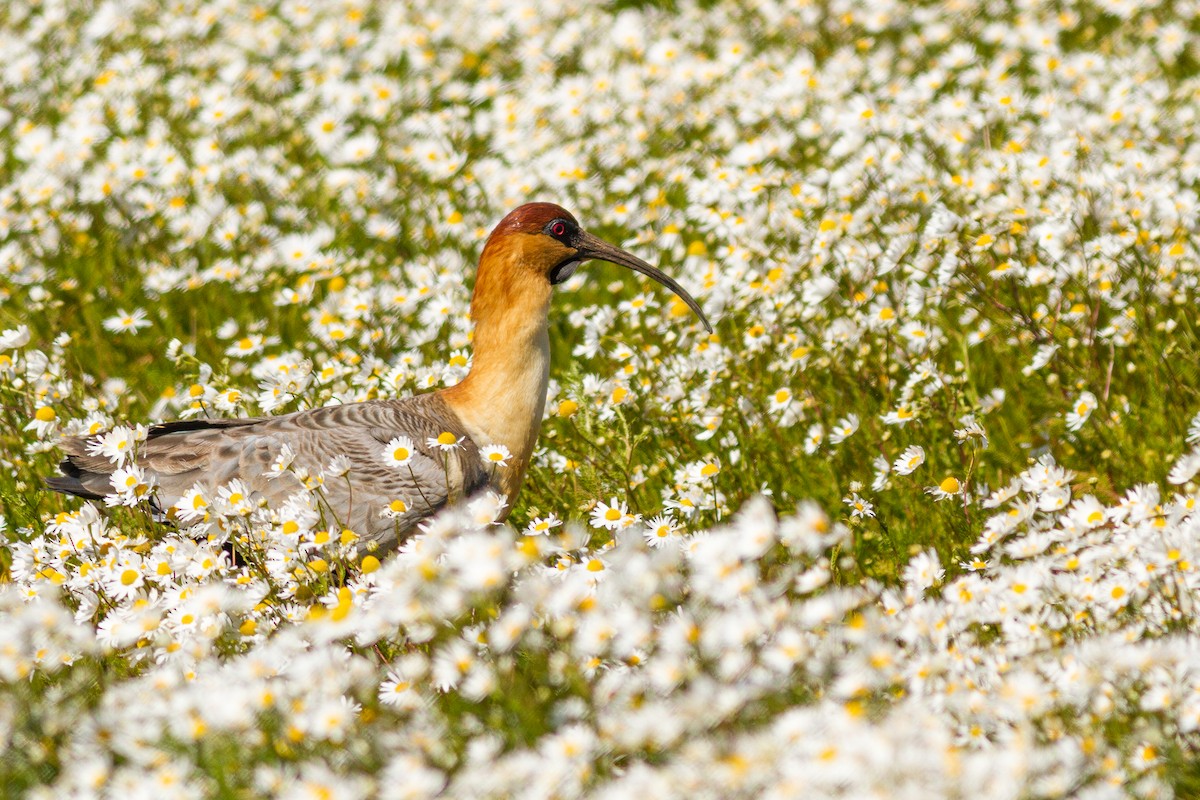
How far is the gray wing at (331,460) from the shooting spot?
6.02m

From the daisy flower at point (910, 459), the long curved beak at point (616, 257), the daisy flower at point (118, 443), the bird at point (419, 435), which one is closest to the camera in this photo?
the daisy flower at point (118, 443)

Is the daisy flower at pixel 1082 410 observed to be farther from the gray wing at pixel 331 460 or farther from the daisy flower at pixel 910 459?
the gray wing at pixel 331 460

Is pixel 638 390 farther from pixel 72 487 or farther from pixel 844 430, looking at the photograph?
pixel 72 487

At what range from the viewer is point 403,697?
427cm

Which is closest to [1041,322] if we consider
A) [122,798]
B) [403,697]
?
[403,697]

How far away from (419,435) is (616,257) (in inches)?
60.2

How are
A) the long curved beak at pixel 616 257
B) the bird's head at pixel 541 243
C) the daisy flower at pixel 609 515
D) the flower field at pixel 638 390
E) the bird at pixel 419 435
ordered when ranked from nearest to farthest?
the flower field at pixel 638 390 < the daisy flower at pixel 609 515 < the bird at pixel 419 435 < the bird's head at pixel 541 243 < the long curved beak at pixel 616 257

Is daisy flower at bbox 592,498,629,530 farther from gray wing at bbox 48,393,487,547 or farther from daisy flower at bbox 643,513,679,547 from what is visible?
gray wing at bbox 48,393,487,547

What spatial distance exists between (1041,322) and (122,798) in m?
4.93

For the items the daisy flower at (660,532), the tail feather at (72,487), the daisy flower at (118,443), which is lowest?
the daisy flower at (660,532)

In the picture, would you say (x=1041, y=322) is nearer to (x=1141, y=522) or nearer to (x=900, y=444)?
(x=900, y=444)

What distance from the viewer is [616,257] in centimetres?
705

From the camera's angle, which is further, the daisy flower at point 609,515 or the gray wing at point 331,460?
the gray wing at point 331,460

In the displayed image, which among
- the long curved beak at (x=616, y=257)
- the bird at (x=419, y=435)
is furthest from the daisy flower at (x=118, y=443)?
the long curved beak at (x=616, y=257)
